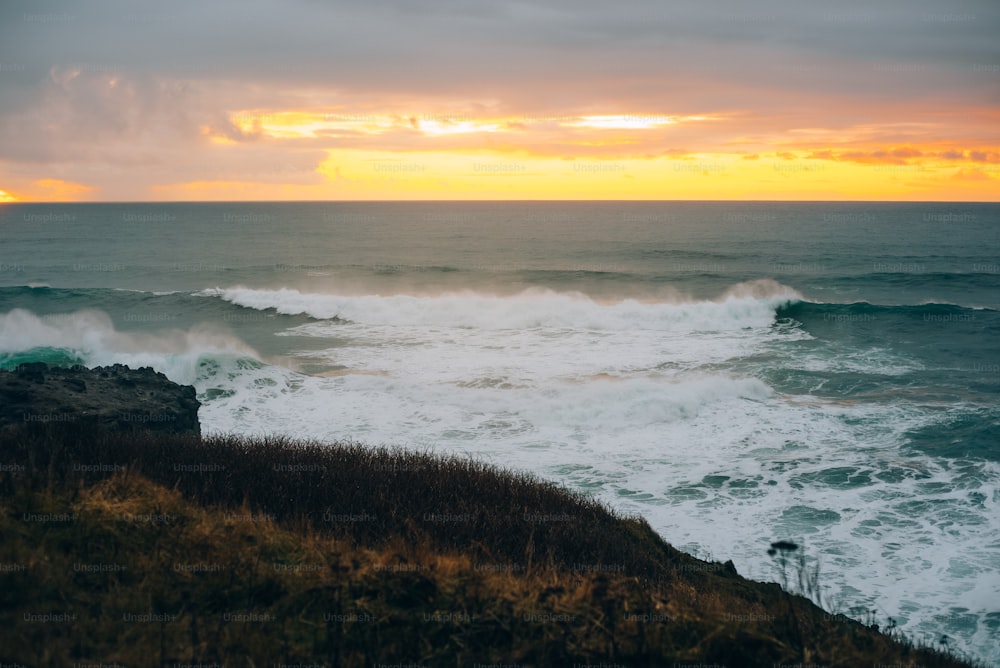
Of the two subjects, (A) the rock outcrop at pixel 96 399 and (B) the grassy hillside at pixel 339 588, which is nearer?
(B) the grassy hillside at pixel 339 588

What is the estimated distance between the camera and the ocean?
481 inches

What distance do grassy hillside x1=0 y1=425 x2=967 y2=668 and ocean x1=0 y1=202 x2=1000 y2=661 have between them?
15.6ft

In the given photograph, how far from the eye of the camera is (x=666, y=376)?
24000mm

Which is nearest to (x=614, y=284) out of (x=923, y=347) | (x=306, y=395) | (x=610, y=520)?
(x=923, y=347)

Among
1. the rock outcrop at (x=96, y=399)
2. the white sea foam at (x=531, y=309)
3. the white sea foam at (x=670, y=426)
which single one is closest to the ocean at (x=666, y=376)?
the white sea foam at (x=670, y=426)

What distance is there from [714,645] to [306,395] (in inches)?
741

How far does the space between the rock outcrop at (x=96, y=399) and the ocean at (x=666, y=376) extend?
4702 millimetres

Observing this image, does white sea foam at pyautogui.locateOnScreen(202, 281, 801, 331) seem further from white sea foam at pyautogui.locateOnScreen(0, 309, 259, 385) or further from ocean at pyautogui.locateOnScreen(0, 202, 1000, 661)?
white sea foam at pyautogui.locateOnScreen(0, 309, 259, 385)

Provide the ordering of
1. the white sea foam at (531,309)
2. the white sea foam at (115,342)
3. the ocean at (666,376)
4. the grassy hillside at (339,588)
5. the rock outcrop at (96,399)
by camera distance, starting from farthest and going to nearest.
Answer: the white sea foam at (531,309), the white sea foam at (115,342), the ocean at (666,376), the rock outcrop at (96,399), the grassy hillside at (339,588)

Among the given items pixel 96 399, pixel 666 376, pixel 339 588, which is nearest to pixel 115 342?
pixel 96 399

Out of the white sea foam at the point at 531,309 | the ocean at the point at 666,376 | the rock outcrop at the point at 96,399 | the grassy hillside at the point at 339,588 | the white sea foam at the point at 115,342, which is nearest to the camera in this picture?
the grassy hillside at the point at 339,588

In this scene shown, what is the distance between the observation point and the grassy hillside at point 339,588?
16.5 feet

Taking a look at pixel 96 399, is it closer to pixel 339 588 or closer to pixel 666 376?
pixel 339 588

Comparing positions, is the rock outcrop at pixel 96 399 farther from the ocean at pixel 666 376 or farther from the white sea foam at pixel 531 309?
the white sea foam at pixel 531 309
